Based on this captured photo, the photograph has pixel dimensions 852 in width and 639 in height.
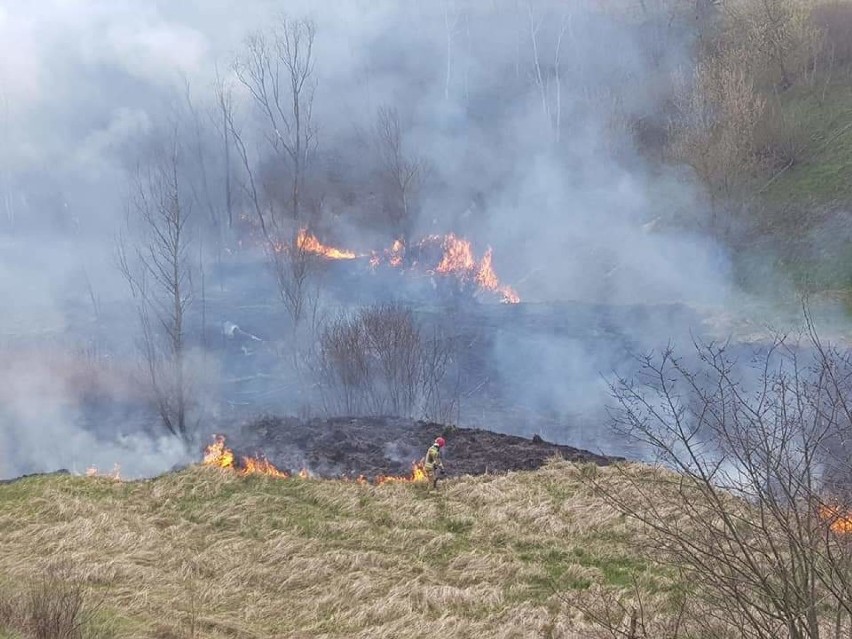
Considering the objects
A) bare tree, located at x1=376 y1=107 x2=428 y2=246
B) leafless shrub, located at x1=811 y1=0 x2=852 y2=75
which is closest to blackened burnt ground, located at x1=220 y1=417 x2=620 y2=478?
bare tree, located at x1=376 y1=107 x2=428 y2=246

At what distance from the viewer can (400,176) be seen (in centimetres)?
3791

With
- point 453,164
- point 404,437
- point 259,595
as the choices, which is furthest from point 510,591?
point 453,164

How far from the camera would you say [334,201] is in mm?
44344

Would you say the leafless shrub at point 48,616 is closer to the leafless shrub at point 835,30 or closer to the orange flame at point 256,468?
the orange flame at point 256,468

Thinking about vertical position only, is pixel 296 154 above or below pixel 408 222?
below

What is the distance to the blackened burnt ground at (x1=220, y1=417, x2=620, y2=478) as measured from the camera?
15570 millimetres

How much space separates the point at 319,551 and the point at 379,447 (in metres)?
6.22

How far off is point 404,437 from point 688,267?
17373 millimetres

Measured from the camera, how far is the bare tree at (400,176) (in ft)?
124

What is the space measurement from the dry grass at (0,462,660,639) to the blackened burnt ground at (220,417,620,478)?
1.17m

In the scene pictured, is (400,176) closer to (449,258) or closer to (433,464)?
(449,258)

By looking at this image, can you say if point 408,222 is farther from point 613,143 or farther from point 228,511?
point 228,511

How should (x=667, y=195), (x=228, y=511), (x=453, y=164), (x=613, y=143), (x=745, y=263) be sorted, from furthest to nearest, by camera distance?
(x=453, y=164) < (x=613, y=143) < (x=667, y=195) < (x=745, y=263) < (x=228, y=511)

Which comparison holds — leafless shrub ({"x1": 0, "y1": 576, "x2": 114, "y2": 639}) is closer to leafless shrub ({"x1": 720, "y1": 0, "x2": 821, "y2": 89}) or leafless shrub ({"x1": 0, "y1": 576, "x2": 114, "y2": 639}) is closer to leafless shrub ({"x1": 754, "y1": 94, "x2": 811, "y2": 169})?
leafless shrub ({"x1": 754, "y1": 94, "x2": 811, "y2": 169})
